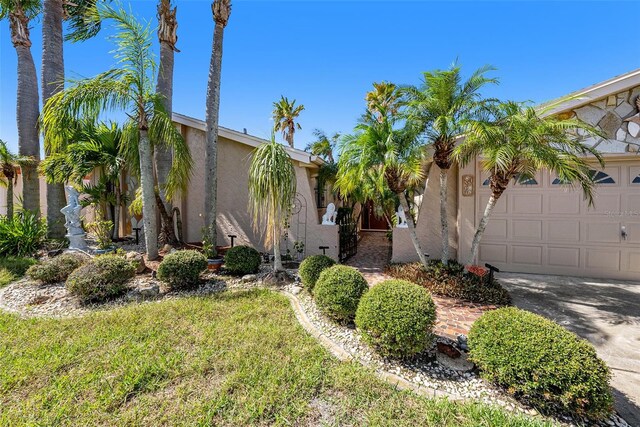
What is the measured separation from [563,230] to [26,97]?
19750 mm

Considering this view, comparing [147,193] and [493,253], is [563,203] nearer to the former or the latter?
[493,253]

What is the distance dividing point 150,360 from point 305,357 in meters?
2.19

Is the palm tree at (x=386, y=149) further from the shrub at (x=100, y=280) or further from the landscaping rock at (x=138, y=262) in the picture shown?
the landscaping rock at (x=138, y=262)

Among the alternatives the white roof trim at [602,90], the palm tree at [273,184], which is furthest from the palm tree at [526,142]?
the palm tree at [273,184]

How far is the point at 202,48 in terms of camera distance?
9.03 metres

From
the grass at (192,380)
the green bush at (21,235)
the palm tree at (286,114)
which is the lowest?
the grass at (192,380)

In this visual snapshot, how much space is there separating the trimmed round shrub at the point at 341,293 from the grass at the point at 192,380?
25.9 inches

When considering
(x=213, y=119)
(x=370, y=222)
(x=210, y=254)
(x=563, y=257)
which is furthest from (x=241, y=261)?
(x=370, y=222)

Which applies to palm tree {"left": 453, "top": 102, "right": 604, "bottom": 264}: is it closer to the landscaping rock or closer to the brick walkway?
the brick walkway

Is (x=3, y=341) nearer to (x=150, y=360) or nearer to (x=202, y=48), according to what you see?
(x=150, y=360)

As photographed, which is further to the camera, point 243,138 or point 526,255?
point 243,138

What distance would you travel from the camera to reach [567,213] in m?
7.39

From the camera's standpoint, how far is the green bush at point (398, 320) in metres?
3.33

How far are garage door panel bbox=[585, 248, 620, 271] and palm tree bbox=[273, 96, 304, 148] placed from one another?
20.8 m
